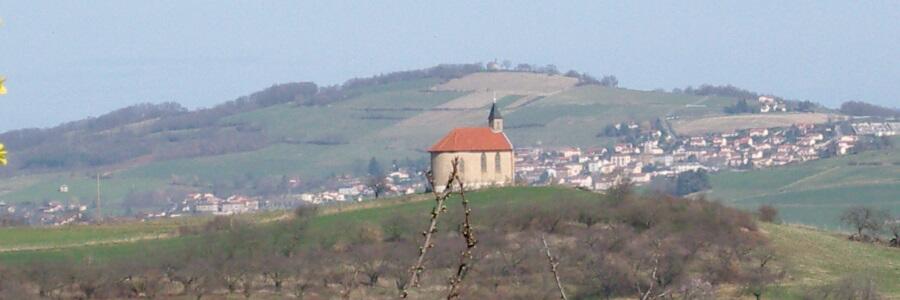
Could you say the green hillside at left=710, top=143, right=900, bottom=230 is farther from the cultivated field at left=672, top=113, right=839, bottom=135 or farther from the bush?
the cultivated field at left=672, top=113, right=839, bottom=135

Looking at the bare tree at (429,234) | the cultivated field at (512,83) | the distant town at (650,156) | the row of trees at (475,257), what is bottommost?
the distant town at (650,156)

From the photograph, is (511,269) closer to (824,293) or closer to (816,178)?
(824,293)

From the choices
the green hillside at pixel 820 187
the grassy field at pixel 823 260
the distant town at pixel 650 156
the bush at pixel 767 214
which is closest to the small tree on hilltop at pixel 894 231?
the grassy field at pixel 823 260

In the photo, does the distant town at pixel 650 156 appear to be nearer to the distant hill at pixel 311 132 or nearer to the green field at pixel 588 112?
the green field at pixel 588 112

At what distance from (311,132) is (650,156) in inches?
996

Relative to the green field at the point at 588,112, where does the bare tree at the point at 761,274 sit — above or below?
below

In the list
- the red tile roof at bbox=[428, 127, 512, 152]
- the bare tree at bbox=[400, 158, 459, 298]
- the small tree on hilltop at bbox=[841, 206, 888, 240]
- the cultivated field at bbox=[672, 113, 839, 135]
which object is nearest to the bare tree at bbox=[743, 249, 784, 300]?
the small tree on hilltop at bbox=[841, 206, 888, 240]

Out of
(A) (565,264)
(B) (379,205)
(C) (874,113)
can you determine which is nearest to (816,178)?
(B) (379,205)

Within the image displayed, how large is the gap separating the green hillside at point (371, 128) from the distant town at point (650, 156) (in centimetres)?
296

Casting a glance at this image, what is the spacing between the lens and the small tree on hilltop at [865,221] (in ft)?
176

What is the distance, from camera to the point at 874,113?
142750 millimetres

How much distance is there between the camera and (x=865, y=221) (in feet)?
177

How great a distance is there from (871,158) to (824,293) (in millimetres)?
48492

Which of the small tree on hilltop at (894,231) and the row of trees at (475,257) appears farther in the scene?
the small tree on hilltop at (894,231)
